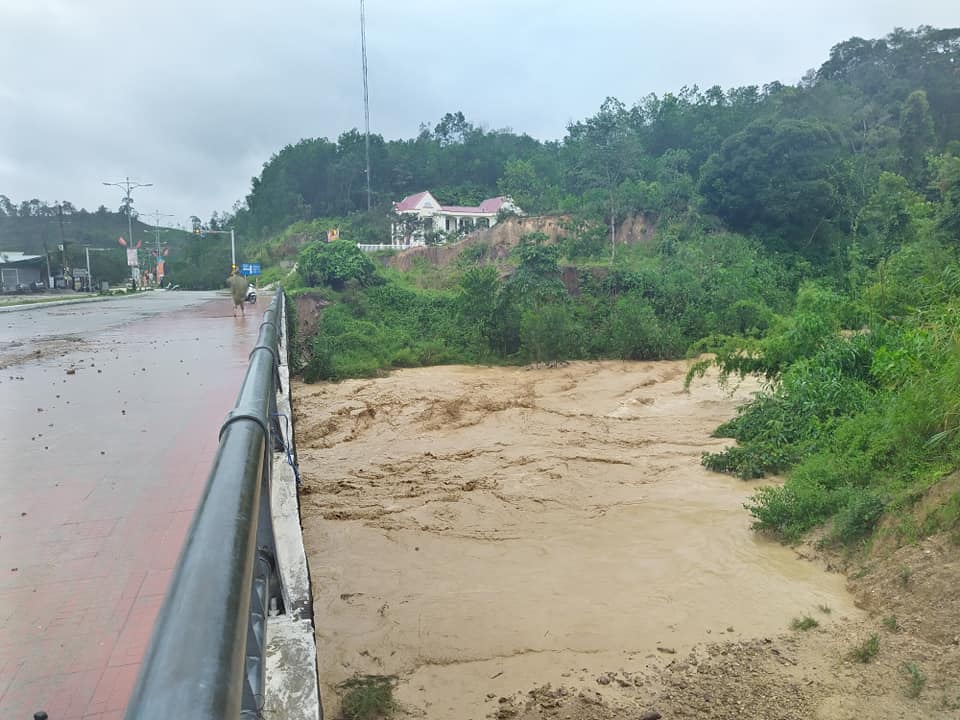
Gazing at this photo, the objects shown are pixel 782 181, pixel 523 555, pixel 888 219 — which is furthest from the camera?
pixel 782 181

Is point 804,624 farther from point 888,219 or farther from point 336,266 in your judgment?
point 336,266

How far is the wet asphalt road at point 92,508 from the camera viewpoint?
87.9 inches

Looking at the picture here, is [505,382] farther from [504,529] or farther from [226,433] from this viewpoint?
[226,433]

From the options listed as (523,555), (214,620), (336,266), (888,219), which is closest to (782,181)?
(888,219)

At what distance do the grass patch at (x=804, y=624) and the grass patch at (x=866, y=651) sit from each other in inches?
18.5

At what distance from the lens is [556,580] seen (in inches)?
270

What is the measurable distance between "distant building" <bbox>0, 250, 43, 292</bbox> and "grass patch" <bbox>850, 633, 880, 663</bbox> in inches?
2025

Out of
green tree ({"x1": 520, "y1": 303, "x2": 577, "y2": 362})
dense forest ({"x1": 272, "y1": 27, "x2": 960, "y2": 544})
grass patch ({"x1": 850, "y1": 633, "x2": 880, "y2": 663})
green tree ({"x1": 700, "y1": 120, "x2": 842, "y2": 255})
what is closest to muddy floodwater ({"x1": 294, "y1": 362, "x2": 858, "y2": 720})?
grass patch ({"x1": 850, "y1": 633, "x2": 880, "y2": 663})

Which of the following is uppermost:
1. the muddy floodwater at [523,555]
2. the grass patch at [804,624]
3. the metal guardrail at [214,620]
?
the metal guardrail at [214,620]

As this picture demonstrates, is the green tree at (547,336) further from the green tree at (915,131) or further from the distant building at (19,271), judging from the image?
the distant building at (19,271)

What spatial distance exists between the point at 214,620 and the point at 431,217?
54388 mm

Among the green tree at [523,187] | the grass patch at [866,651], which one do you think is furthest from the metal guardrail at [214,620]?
the green tree at [523,187]

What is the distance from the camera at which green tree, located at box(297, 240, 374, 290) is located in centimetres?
2996

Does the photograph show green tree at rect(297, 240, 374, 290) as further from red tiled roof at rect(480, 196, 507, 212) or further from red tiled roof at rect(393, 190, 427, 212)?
red tiled roof at rect(393, 190, 427, 212)
